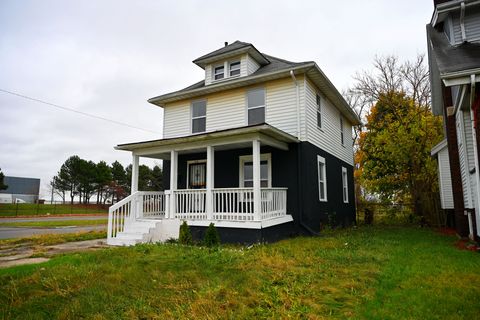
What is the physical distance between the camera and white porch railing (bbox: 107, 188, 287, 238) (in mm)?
8758

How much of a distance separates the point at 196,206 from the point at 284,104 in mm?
4746

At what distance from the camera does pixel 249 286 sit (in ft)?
14.0

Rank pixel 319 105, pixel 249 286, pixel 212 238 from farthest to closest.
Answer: pixel 319 105 < pixel 212 238 < pixel 249 286

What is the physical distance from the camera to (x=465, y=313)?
3.17 metres

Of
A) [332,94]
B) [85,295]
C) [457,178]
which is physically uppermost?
[332,94]

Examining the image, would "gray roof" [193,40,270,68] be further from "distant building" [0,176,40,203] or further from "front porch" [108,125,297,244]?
"distant building" [0,176,40,203]

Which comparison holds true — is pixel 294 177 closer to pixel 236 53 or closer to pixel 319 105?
A: pixel 319 105

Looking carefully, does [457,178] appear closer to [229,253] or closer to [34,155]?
[229,253]

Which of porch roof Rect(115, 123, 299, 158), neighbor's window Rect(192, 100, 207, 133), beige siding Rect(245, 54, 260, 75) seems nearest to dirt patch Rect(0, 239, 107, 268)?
porch roof Rect(115, 123, 299, 158)

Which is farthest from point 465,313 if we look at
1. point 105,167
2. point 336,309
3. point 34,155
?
point 34,155

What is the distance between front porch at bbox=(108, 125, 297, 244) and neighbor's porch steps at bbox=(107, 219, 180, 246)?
1.4 inches

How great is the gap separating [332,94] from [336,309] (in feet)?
34.2

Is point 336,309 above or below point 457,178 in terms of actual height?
below

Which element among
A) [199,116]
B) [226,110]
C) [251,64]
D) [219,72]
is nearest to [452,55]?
[251,64]
